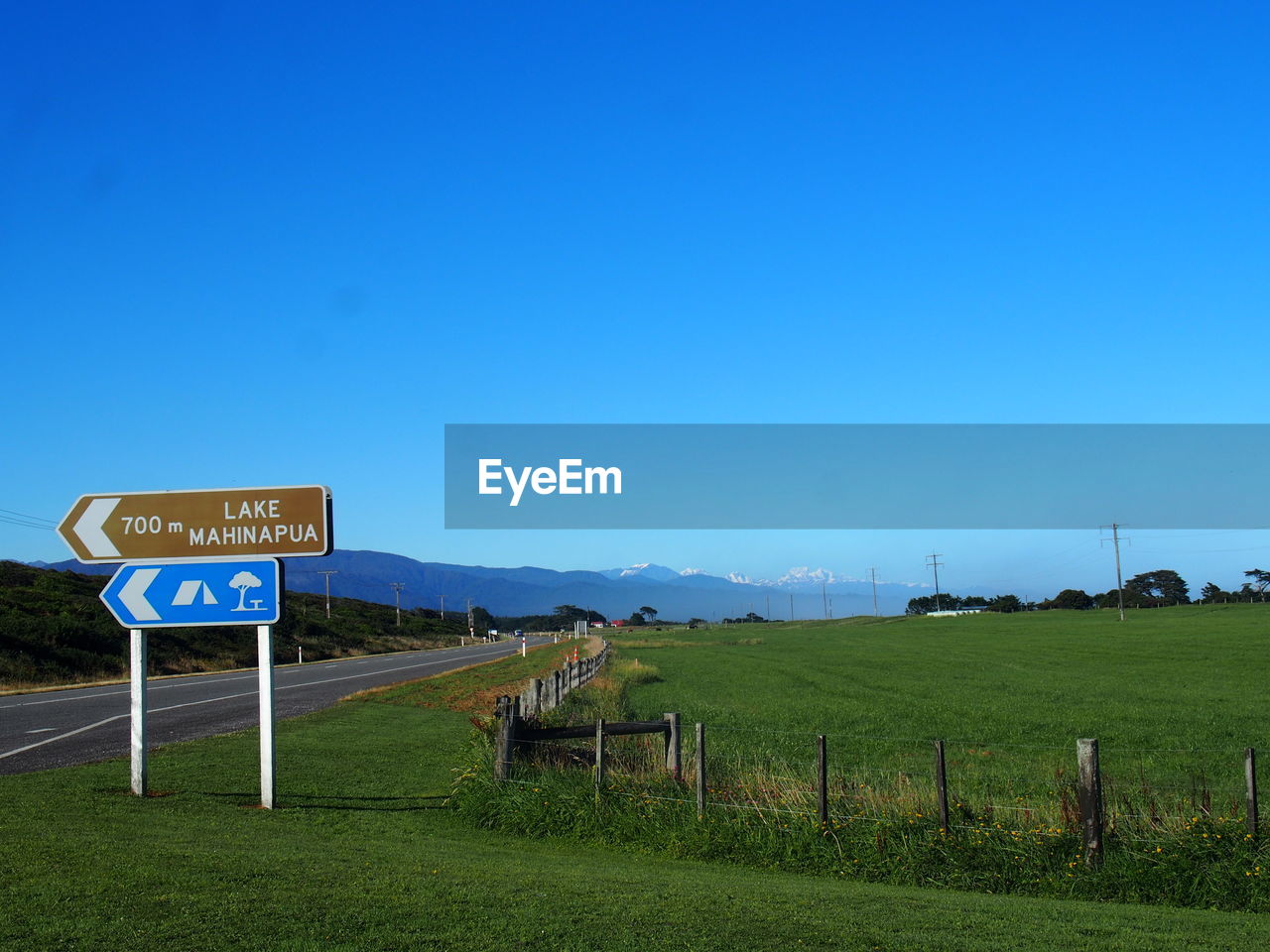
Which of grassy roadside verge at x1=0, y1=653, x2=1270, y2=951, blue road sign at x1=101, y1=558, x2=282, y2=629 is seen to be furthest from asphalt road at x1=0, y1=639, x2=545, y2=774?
grassy roadside verge at x1=0, y1=653, x2=1270, y2=951

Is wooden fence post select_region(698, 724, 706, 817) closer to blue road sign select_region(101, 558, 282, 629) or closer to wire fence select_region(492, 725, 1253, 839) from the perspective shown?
wire fence select_region(492, 725, 1253, 839)

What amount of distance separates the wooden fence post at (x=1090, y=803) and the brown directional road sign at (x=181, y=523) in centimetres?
833

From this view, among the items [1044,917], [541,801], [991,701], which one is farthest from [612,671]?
[1044,917]

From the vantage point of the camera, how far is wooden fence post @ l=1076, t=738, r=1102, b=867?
959 centimetres

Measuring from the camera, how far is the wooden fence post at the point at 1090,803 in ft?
31.5

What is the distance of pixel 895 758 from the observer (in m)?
21.4

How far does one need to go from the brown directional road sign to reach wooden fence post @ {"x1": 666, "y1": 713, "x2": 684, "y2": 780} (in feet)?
14.7

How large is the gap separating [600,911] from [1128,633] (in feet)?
276

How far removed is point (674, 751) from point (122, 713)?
51.2 ft

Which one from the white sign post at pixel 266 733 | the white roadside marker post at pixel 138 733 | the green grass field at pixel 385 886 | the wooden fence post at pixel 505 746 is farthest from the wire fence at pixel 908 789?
the white roadside marker post at pixel 138 733

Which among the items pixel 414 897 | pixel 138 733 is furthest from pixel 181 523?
pixel 414 897

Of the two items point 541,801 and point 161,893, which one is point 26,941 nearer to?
point 161,893

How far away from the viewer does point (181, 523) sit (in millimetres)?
12641

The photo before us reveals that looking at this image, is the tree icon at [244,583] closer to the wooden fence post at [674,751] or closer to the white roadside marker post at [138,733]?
the white roadside marker post at [138,733]
